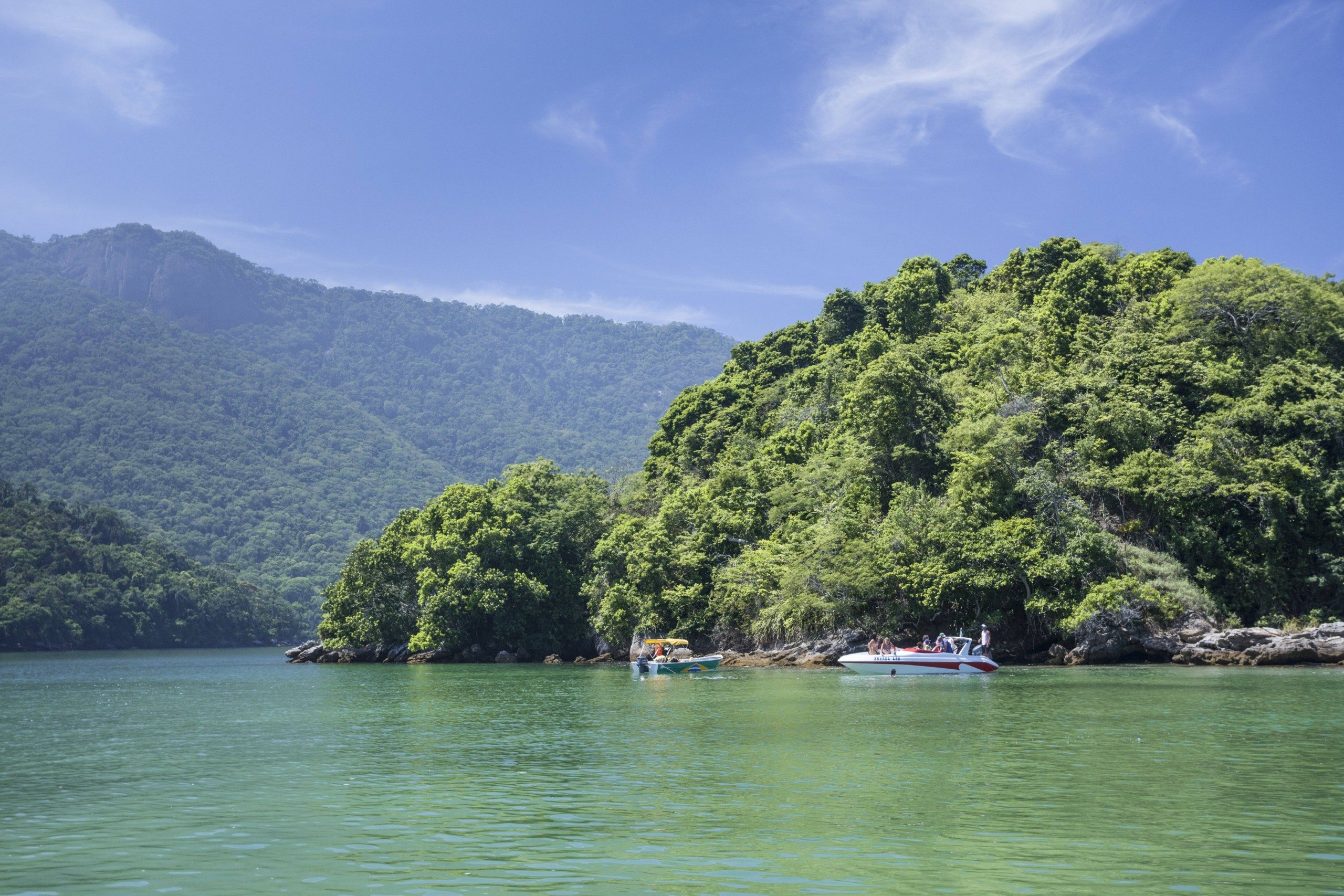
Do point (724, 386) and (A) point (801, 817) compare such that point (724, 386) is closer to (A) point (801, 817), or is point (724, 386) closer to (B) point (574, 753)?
(B) point (574, 753)

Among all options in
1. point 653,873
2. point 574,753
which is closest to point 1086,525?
point 574,753

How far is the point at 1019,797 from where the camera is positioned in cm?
1520

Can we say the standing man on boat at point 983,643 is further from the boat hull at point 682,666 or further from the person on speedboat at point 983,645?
the boat hull at point 682,666

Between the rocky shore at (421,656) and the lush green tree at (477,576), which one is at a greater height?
the lush green tree at (477,576)

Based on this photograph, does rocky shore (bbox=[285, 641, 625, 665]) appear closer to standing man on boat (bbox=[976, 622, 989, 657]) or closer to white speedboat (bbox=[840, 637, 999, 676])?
white speedboat (bbox=[840, 637, 999, 676])

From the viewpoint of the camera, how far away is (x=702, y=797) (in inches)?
629

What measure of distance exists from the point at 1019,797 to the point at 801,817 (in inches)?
139

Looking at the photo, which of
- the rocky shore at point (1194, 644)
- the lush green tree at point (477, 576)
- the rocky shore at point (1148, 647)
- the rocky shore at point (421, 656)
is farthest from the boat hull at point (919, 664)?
the lush green tree at point (477, 576)

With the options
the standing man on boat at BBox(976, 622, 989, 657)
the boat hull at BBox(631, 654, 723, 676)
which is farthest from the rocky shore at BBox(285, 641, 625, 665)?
the standing man on boat at BBox(976, 622, 989, 657)

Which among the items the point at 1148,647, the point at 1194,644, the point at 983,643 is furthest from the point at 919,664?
the point at 1194,644

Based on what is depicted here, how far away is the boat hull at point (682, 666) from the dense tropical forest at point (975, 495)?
19.3 ft

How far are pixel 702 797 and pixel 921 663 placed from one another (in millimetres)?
33953

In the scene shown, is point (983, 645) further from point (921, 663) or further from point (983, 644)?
point (921, 663)

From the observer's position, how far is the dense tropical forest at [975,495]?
5094 centimetres
